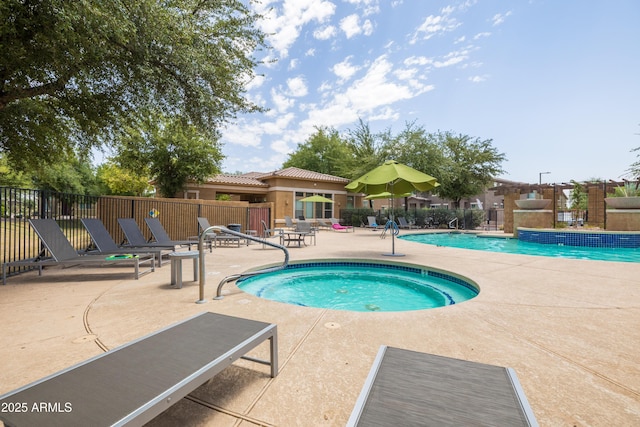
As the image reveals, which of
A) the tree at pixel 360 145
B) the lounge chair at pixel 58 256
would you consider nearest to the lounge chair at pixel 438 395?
the lounge chair at pixel 58 256

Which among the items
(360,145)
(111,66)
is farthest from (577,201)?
(111,66)

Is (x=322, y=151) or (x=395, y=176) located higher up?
(x=322, y=151)

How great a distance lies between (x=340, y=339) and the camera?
9.35ft

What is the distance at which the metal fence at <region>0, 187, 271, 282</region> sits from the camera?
706cm

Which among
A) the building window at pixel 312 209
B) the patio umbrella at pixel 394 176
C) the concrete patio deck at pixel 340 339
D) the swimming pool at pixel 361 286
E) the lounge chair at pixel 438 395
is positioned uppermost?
the patio umbrella at pixel 394 176

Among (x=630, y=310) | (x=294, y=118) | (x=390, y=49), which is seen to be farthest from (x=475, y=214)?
(x=294, y=118)

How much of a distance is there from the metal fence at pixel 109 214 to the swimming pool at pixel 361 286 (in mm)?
5222

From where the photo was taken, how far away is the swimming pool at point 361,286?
5.35 meters

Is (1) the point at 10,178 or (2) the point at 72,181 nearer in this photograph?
(1) the point at 10,178

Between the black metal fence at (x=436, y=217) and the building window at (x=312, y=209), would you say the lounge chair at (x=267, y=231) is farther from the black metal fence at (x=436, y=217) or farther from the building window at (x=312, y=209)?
the black metal fence at (x=436, y=217)

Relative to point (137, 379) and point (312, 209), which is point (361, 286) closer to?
point (137, 379)

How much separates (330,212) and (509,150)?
1655cm

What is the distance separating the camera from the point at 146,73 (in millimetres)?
6117

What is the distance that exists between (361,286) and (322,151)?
1482 inches
